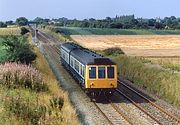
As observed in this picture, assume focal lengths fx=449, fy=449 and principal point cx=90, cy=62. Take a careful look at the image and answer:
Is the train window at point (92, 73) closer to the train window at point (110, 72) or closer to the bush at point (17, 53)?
the train window at point (110, 72)

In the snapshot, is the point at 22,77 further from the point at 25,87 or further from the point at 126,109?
the point at 126,109

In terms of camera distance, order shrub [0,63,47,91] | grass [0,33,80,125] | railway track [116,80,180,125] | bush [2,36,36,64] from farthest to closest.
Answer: bush [2,36,36,64] → shrub [0,63,47,91] → railway track [116,80,180,125] → grass [0,33,80,125]

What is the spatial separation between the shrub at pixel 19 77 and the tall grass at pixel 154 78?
7.97 meters

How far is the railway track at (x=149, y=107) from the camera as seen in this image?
2030 centimetres

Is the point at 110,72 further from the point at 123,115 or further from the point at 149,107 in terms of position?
the point at 123,115

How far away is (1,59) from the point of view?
3019cm

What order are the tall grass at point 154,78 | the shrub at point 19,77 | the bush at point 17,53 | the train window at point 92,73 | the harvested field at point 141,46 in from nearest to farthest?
the shrub at point 19,77 < the train window at point 92,73 < the tall grass at point 154,78 < the bush at point 17,53 < the harvested field at point 141,46

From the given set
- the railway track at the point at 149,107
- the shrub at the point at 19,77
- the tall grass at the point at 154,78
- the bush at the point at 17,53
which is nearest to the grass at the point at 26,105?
the shrub at the point at 19,77

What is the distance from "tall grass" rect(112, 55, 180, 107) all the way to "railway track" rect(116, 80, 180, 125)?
1.33 metres

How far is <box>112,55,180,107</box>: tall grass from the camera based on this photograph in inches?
1040

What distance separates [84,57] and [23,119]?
13.1 metres

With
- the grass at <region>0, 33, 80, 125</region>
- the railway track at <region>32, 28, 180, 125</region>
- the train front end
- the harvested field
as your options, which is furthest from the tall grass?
the harvested field

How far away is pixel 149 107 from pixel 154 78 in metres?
6.91

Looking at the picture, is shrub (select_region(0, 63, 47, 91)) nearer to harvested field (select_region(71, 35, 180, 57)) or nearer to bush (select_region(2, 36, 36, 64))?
bush (select_region(2, 36, 36, 64))
